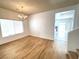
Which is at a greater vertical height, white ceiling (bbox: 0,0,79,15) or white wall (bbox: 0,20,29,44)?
white ceiling (bbox: 0,0,79,15)

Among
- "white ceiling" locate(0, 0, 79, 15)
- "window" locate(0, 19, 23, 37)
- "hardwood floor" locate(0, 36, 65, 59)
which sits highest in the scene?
"white ceiling" locate(0, 0, 79, 15)

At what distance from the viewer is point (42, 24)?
621 centimetres

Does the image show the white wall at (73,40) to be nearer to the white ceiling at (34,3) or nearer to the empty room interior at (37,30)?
the empty room interior at (37,30)

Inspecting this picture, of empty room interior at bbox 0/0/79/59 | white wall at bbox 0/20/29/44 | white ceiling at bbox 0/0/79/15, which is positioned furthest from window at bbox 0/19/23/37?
white ceiling at bbox 0/0/79/15

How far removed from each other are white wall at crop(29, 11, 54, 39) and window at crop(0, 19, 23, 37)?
1533 mm

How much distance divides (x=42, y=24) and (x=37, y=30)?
1.04 m

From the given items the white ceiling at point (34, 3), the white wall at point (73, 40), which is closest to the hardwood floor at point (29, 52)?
the white wall at point (73, 40)

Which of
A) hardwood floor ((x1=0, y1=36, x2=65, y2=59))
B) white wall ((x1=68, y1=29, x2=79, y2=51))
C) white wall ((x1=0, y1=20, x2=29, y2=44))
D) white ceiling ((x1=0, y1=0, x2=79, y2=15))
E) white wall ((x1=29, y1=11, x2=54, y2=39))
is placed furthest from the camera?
white wall ((x1=29, y1=11, x2=54, y2=39))

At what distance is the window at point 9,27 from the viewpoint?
187 inches

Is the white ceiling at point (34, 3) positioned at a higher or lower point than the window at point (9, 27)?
higher

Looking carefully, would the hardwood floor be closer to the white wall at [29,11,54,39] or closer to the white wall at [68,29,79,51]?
the white wall at [68,29,79,51]

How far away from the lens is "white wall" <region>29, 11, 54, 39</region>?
5531 millimetres

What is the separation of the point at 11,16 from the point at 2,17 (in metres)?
0.85

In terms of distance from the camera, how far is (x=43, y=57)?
2.71 meters
